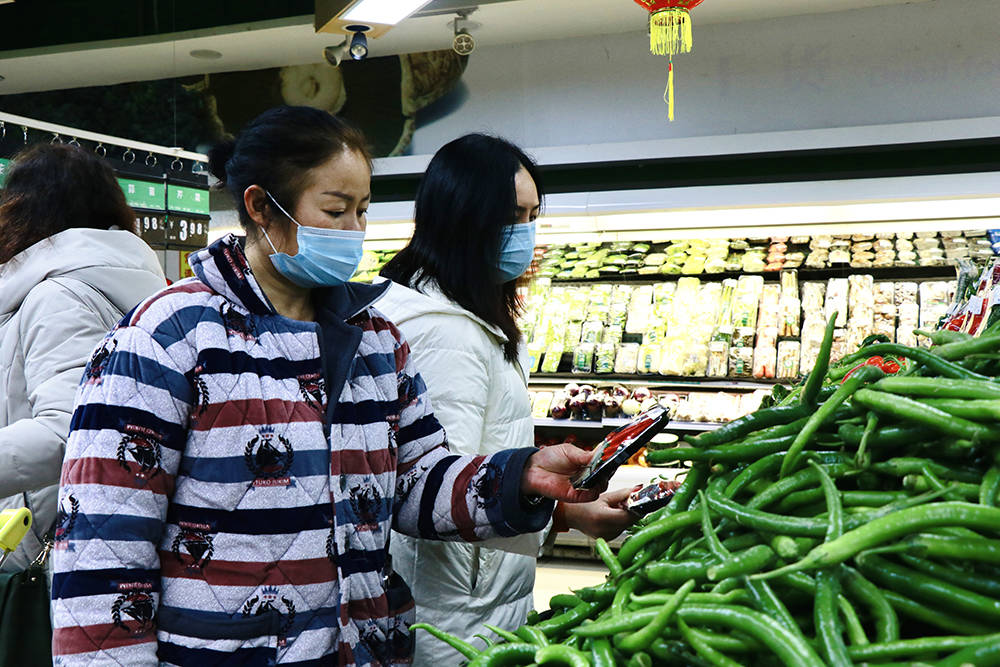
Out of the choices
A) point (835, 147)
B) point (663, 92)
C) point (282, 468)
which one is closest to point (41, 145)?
point (282, 468)

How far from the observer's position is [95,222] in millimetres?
2441

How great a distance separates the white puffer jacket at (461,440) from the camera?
2057 millimetres

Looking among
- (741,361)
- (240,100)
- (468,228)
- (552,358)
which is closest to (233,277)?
(468,228)

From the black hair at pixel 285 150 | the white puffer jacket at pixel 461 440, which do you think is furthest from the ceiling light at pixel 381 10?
the black hair at pixel 285 150

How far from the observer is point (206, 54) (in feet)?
25.1

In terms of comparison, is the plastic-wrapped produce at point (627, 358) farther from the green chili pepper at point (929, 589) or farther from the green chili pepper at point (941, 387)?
the green chili pepper at point (929, 589)

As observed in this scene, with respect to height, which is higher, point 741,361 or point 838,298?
point 838,298

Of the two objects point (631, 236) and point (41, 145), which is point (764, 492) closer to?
point (41, 145)

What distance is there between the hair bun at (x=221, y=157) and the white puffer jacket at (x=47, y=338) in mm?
570

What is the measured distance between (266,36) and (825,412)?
681cm

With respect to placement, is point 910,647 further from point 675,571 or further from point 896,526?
point 675,571

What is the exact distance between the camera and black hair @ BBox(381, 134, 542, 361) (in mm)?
2229

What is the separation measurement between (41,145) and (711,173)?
4.51 m

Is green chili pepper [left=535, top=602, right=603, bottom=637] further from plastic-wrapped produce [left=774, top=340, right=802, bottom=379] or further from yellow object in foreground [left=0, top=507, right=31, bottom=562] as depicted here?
plastic-wrapped produce [left=774, top=340, right=802, bottom=379]
